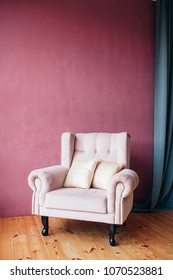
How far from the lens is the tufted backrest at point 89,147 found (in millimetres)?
2699

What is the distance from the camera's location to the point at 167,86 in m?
3.10

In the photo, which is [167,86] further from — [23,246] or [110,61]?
[23,246]

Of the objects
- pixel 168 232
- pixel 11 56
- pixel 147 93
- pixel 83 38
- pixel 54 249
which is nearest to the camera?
pixel 54 249

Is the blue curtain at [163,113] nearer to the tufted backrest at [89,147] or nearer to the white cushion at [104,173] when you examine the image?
the tufted backrest at [89,147]

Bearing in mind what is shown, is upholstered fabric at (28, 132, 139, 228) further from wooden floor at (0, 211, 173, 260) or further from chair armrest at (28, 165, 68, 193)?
wooden floor at (0, 211, 173, 260)

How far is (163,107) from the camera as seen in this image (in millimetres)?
3094

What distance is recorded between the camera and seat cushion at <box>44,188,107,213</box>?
2.11 metres

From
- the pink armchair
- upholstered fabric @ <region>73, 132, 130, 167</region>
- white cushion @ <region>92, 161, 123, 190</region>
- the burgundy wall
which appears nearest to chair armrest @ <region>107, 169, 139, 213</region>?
the pink armchair

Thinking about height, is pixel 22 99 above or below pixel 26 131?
above

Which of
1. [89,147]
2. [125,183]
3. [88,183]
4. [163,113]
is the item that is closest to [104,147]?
[89,147]

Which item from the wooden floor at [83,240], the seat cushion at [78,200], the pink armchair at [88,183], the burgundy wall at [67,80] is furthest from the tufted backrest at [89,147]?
the wooden floor at [83,240]

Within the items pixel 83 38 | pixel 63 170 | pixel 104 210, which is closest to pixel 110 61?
pixel 83 38

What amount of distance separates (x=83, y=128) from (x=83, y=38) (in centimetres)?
108

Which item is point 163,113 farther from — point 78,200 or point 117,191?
point 78,200
